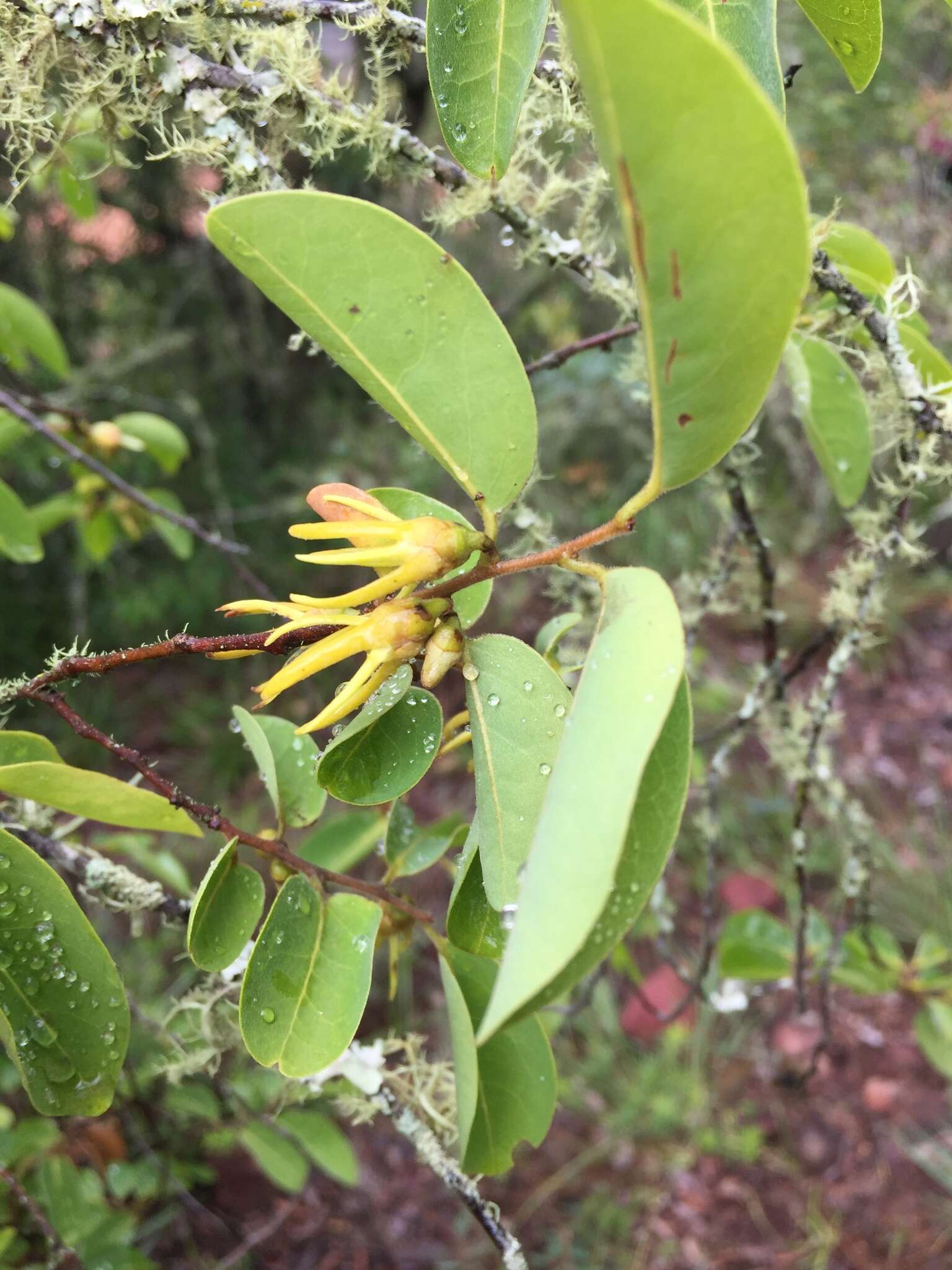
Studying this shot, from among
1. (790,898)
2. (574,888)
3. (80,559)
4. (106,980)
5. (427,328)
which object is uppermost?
(427,328)

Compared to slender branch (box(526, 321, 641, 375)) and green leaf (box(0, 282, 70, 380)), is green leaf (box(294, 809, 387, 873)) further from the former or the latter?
green leaf (box(0, 282, 70, 380))

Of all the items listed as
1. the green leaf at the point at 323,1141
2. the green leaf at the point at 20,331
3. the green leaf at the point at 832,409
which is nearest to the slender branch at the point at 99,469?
the green leaf at the point at 20,331

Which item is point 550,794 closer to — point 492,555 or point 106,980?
point 492,555

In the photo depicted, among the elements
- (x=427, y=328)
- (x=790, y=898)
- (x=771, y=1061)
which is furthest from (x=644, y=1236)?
(x=427, y=328)

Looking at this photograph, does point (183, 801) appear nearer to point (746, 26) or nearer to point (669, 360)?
point (669, 360)

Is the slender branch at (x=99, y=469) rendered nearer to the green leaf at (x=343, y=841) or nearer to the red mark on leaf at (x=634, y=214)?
the green leaf at (x=343, y=841)
